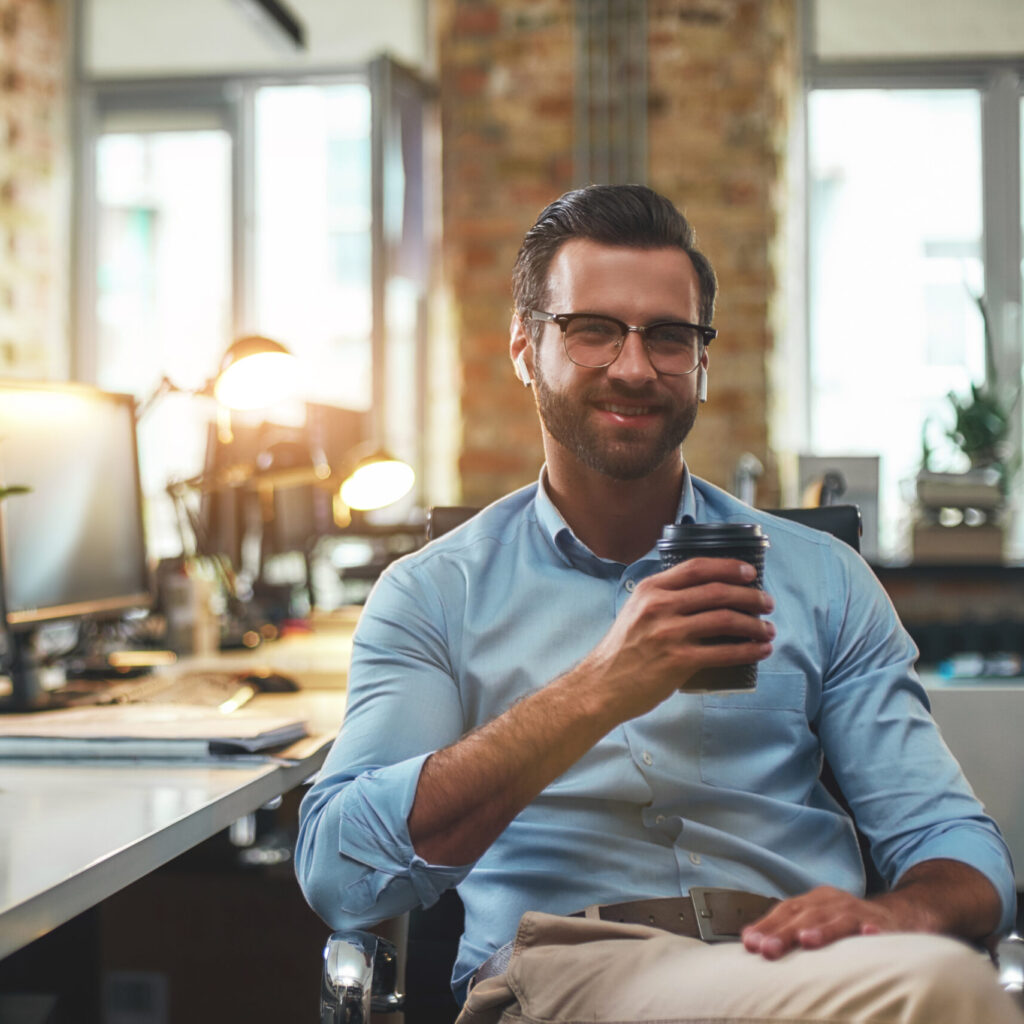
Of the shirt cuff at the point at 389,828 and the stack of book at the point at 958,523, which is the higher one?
the stack of book at the point at 958,523

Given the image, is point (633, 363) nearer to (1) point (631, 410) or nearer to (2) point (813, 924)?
(1) point (631, 410)

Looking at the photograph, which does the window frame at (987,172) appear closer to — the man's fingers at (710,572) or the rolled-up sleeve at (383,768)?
the rolled-up sleeve at (383,768)

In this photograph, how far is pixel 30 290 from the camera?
15.8 feet

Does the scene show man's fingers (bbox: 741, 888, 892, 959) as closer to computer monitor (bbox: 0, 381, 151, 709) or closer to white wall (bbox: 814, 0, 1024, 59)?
computer monitor (bbox: 0, 381, 151, 709)

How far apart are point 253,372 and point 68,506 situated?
45 cm

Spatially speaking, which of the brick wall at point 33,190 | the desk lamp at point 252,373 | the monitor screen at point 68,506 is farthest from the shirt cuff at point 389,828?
the brick wall at point 33,190

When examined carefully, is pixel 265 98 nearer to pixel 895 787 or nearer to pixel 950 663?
pixel 950 663

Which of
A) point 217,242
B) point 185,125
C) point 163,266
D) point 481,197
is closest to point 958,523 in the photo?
point 481,197

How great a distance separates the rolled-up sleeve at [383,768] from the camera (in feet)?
3.44

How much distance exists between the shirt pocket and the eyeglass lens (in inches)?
13.6

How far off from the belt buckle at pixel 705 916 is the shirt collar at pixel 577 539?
35cm

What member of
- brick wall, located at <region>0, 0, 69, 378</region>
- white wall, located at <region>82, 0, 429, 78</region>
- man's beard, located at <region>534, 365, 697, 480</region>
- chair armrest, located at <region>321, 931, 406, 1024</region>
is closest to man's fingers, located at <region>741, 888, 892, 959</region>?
chair armrest, located at <region>321, 931, 406, 1024</region>

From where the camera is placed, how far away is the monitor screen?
1.68m

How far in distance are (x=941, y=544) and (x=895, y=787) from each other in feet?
8.11
